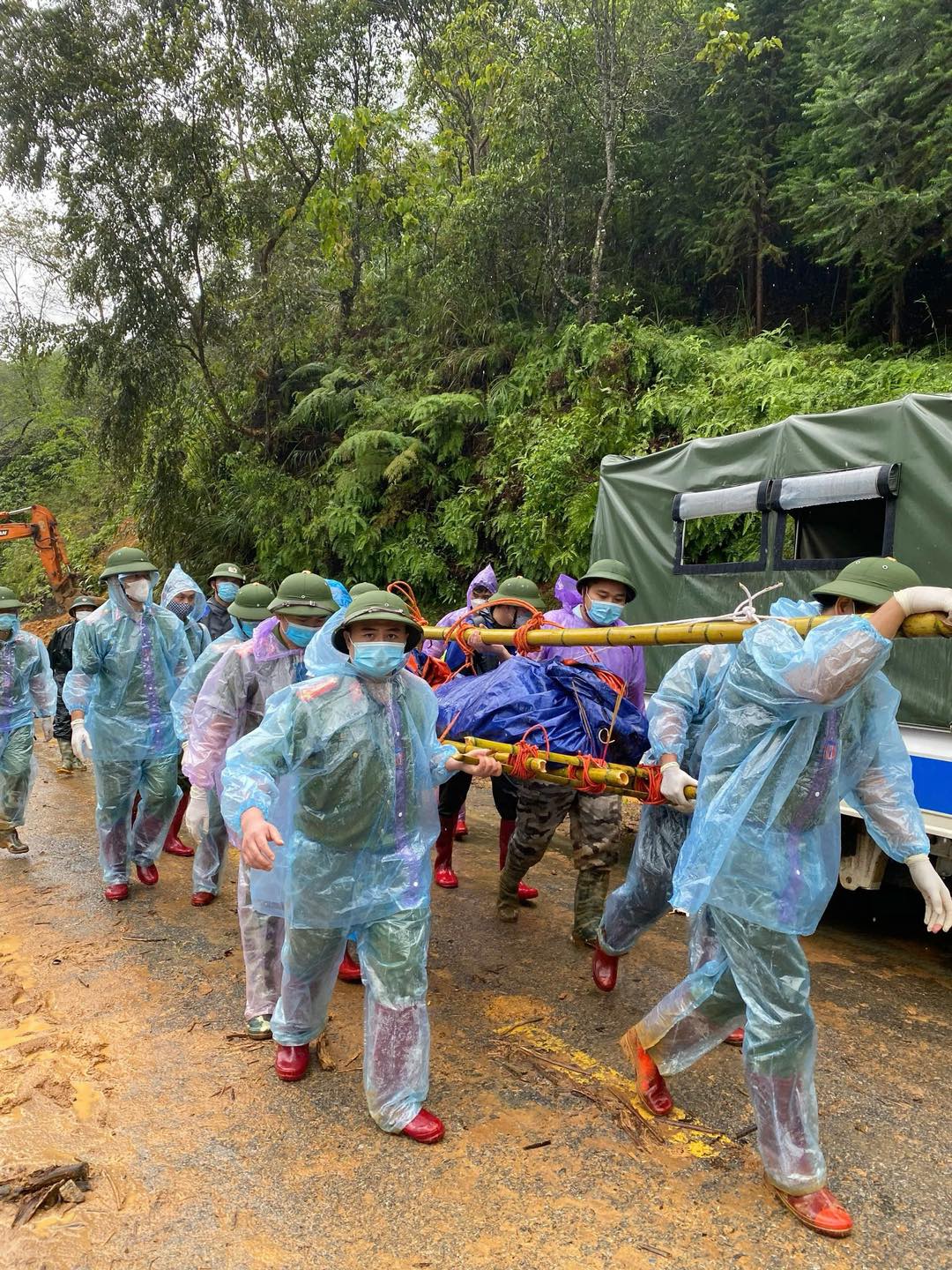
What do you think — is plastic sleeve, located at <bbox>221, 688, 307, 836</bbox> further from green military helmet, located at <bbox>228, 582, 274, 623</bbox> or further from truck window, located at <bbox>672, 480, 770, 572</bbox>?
truck window, located at <bbox>672, 480, 770, 572</bbox>

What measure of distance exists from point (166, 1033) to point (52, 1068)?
402 millimetres

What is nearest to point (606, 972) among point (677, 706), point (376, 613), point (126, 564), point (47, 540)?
point (677, 706)

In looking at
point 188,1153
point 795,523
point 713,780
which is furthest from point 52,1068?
point 795,523

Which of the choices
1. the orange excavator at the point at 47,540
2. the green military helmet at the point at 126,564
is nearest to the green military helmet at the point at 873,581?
the green military helmet at the point at 126,564

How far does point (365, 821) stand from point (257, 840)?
16.8 inches

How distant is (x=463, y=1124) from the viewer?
2.62m

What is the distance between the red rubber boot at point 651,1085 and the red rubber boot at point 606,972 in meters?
0.78

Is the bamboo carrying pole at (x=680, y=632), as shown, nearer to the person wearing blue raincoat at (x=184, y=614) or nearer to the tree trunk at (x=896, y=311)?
the person wearing blue raincoat at (x=184, y=614)

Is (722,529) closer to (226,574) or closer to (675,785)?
(675,785)

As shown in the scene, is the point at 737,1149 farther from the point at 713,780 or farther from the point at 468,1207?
the point at 713,780

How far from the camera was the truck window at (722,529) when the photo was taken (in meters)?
4.83

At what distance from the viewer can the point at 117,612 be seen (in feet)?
16.0

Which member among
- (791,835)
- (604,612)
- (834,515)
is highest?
(834,515)

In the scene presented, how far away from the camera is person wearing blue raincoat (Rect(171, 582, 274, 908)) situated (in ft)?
13.4
